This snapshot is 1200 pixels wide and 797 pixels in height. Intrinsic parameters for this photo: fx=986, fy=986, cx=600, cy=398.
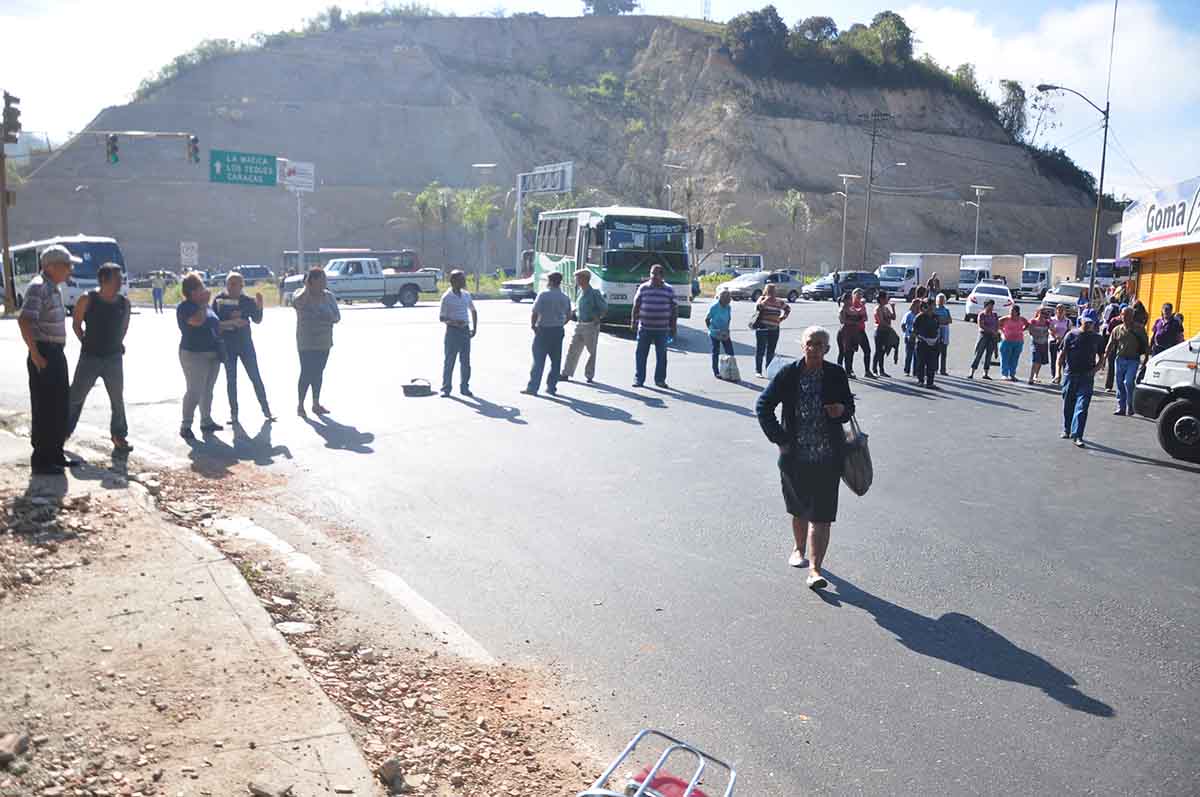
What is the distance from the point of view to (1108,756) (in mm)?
4328

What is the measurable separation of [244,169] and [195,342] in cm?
5526

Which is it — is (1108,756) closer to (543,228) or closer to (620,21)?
(543,228)

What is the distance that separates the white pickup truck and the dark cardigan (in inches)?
1424

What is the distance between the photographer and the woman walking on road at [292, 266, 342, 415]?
12.3 m

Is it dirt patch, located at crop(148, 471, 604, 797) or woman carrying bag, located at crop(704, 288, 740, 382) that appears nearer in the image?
dirt patch, located at crop(148, 471, 604, 797)

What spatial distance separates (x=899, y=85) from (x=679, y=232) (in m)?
97.4

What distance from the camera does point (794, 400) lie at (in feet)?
21.8

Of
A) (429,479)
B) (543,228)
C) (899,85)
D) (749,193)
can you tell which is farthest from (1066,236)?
(429,479)

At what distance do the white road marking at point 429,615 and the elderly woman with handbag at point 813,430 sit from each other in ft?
7.72

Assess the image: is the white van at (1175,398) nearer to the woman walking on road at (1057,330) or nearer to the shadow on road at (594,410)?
the shadow on road at (594,410)

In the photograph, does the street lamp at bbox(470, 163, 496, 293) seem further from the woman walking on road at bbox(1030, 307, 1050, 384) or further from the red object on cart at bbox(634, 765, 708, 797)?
the red object on cart at bbox(634, 765, 708, 797)

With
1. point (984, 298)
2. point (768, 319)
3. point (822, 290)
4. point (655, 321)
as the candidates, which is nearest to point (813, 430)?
point (655, 321)

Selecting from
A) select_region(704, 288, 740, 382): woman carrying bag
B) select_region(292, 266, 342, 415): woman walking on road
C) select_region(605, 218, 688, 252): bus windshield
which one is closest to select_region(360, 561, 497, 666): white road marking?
select_region(292, 266, 342, 415): woman walking on road

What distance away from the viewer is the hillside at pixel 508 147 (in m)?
79.4
